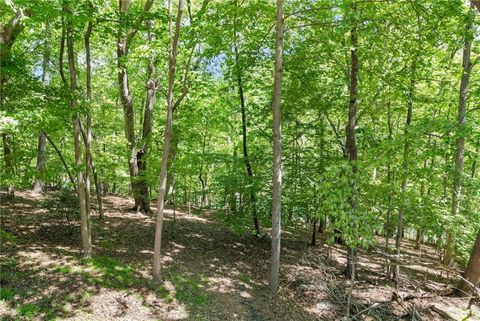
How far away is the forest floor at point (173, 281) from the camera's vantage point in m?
6.27

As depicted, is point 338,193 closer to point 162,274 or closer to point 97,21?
point 162,274

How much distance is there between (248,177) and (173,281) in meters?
3.82

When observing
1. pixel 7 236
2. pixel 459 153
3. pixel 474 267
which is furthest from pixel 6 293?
pixel 459 153

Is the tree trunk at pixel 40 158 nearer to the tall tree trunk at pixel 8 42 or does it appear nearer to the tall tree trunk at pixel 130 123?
the tall tree trunk at pixel 8 42

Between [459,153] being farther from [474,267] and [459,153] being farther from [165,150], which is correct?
[165,150]

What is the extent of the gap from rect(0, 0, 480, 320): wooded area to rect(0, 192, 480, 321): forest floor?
0.05 meters

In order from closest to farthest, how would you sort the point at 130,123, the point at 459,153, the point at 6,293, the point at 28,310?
the point at 28,310 < the point at 6,293 < the point at 459,153 < the point at 130,123

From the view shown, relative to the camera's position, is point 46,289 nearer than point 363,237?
No

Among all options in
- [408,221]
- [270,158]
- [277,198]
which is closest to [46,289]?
[277,198]

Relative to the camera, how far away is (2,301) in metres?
5.84

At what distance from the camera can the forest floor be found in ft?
20.6

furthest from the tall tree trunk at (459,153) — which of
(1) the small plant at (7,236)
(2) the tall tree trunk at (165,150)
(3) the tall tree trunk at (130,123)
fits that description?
(1) the small plant at (7,236)

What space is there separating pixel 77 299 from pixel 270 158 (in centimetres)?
678

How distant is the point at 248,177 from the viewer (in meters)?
10.2
